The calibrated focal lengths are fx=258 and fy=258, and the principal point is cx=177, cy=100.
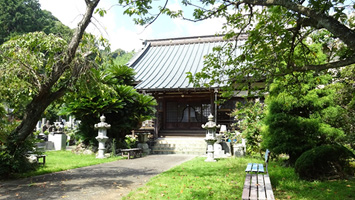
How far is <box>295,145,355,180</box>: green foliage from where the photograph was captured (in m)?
6.06

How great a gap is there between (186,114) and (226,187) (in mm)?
13067

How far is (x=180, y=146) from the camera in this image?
1443 centimetres

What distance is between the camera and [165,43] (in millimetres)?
22516

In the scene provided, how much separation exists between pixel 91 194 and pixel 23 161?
2951mm

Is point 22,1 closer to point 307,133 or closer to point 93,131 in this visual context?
point 93,131

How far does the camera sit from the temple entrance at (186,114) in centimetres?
1827

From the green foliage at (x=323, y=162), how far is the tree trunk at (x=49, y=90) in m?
6.25

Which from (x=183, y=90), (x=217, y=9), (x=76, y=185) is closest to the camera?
(x=217, y=9)

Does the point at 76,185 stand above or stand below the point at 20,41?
below

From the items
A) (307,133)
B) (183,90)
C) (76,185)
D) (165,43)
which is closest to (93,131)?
(183,90)

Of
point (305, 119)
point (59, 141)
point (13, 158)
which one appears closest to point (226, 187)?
point (305, 119)

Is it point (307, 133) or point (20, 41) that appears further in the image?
point (307, 133)

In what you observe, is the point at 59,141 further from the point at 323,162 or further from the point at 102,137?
the point at 323,162

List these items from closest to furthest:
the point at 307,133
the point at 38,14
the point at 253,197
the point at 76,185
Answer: the point at 253,197 → the point at 76,185 → the point at 307,133 → the point at 38,14
